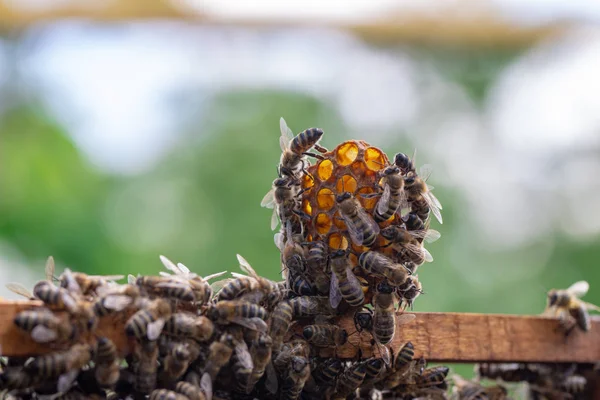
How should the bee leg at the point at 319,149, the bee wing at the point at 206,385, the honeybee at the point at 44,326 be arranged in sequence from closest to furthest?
1. the honeybee at the point at 44,326
2. the bee wing at the point at 206,385
3. the bee leg at the point at 319,149

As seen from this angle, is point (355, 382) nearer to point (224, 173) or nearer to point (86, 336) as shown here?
point (86, 336)

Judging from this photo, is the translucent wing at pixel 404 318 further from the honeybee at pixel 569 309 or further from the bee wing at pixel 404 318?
the honeybee at pixel 569 309

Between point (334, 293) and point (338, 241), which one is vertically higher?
point (338, 241)

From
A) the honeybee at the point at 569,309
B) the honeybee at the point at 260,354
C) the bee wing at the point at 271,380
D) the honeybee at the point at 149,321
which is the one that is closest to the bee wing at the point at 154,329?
the honeybee at the point at 149,321

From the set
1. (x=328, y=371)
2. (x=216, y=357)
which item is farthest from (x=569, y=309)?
(x=216, y=357)

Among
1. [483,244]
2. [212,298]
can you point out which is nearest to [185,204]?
[483,244]

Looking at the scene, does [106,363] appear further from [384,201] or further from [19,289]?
[384,201]
